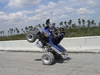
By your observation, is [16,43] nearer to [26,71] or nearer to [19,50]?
[19,50]

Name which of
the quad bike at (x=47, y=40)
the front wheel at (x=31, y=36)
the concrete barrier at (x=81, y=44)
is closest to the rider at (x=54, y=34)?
the quad bike at (x=47, y=40)

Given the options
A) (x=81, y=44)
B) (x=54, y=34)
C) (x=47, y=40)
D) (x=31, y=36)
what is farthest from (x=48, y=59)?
(x=81, y=44)

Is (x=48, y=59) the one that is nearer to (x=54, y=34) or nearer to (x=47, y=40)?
(x=47, y=40)

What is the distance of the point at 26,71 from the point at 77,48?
4.52 meters

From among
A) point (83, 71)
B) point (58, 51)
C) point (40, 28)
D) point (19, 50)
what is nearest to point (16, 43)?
point (19, 50)

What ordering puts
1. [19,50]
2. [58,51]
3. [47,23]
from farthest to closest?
1. [19,50]
2. [47,23]
3. [58,51]

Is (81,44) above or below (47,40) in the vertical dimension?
below

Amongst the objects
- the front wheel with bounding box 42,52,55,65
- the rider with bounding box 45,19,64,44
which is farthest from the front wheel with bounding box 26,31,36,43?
the front wheel with bounding box 42,52,55,65

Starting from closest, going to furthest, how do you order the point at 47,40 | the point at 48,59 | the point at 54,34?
1. the point at 48,59
2. the point at 54,34
3. the point at 47,40

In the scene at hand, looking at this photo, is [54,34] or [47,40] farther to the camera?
[47,40]

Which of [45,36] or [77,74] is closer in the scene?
[77,74]

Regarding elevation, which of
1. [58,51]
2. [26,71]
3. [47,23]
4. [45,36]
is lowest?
[26,71]

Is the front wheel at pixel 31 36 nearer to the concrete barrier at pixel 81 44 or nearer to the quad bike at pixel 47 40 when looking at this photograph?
the quad bike at pixel 47 40

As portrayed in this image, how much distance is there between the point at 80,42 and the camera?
34.9 ft
